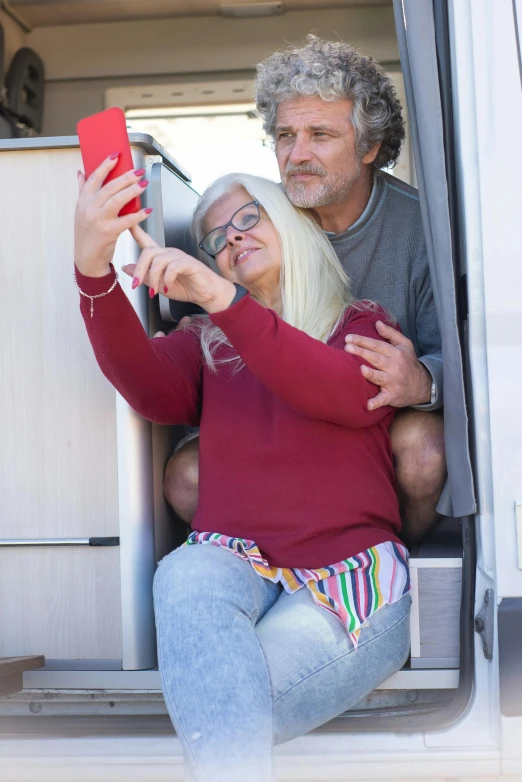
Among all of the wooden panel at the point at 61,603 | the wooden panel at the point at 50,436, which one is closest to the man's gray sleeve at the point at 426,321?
the wooden panel at the point at 50,436

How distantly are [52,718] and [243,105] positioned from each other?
2.46m

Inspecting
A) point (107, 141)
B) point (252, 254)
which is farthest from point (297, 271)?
point (107, 141)

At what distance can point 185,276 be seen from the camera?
1553 mm

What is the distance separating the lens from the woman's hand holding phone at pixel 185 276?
1.53 m

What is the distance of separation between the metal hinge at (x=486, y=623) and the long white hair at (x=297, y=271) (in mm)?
621

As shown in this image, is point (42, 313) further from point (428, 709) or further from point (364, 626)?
point (428, 709)

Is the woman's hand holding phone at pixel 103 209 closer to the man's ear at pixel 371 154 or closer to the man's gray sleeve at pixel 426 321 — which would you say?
the man's gray sleeve at pixel 426 321

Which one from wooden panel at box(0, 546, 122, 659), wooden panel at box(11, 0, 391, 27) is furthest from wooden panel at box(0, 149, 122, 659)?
wooden panel at box(11, 0, 391, 27)

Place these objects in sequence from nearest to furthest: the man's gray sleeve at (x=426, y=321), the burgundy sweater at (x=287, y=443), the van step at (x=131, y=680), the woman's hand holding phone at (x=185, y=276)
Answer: the woman's hand holding phone at (x=185, y=276) < the burgundy sweater at (x=287, y=443) < the van step at (x=131, y=680) < the man's gray sleeve at (x=426, y=321)

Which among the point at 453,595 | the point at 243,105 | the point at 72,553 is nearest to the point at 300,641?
the point at 453,595

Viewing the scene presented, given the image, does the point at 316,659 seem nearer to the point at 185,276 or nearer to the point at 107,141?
the point at 185,276

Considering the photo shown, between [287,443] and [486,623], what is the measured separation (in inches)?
20.5

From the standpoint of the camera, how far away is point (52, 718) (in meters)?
2.00

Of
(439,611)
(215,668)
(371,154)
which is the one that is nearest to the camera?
(215,668)
